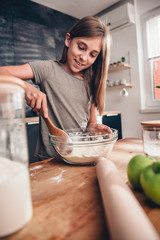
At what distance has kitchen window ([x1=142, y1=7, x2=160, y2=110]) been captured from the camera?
2.70 meters

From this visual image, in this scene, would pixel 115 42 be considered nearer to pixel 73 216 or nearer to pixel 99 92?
pixel 99 92

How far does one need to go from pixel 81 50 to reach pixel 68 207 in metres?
0.97

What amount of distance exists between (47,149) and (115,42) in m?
2.64

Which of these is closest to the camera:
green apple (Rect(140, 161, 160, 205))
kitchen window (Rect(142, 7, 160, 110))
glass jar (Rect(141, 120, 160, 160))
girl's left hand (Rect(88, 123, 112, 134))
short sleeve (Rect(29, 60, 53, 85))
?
green apple (Rect(140, 161, 160, 205))

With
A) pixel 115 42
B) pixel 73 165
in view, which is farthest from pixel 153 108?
pixel 73 165

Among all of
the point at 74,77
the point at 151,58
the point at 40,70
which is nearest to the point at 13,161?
the point at 40,70

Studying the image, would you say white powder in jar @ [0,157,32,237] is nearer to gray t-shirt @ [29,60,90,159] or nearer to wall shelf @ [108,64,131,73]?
gray t-shirt @ [29,60,90,159]

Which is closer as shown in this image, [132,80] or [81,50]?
[81,50]

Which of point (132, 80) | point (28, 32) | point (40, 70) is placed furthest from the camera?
point (132, 80)

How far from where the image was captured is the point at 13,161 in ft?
1.15

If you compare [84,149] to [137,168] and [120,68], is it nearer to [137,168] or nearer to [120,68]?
[137,168]

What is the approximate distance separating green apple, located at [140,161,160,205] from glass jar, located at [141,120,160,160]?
268 millimetres

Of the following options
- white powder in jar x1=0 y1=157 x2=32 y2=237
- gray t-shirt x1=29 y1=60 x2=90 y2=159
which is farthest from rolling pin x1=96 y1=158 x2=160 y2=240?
gray t-shirt x1=29 y1=60 x2=90 y2=159

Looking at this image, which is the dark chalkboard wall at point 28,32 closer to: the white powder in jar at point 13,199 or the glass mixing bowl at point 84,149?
the glass mixing bowl at point 84,149
